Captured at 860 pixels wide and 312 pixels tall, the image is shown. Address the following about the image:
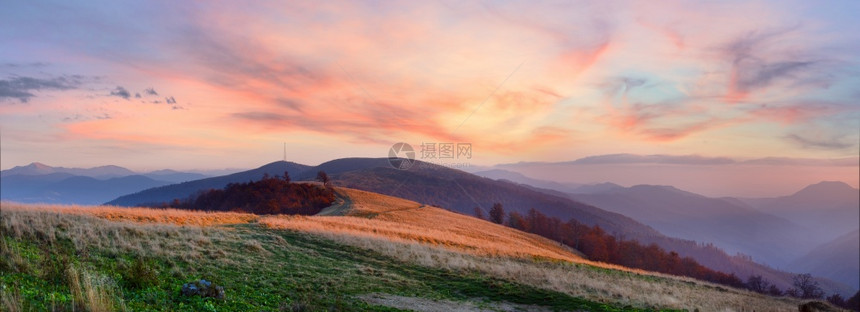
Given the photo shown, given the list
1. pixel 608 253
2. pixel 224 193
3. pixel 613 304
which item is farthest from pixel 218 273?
pixel 608 253

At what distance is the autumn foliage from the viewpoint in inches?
2655

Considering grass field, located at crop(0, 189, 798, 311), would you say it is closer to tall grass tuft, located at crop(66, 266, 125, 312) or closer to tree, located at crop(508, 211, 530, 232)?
tall grass tuft, located at crop(66, 266, 125, 312)

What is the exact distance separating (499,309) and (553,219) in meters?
116

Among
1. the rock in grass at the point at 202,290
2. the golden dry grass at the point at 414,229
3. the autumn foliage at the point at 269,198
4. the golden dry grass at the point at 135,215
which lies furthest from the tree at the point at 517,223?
the rock in grass at the point at 202,290

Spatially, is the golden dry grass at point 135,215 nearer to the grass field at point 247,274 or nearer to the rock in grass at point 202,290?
the grass field at point 247,274

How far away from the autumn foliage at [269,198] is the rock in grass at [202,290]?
56.8 meters

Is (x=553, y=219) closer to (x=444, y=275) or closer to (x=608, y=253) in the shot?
(x=608, y=253)

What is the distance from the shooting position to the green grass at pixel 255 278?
10211 millimetres

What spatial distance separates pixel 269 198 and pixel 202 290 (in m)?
63.5

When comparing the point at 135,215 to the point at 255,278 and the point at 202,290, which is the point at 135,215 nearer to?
the point at 255,278

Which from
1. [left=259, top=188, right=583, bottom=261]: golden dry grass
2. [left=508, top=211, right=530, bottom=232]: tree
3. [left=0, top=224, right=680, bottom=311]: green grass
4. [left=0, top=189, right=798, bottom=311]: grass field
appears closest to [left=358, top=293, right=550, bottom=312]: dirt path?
[left=0, top=189, right=798, bottom=311]: grass field

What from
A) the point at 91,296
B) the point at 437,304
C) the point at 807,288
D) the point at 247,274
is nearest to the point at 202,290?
the point at 91,296

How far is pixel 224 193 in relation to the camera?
262 feet

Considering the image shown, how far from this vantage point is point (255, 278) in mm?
15391
